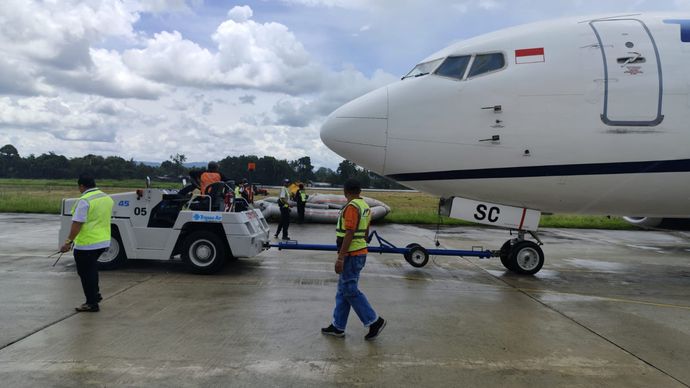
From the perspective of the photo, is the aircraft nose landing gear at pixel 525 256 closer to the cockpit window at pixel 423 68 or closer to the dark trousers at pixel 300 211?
the cockpit window at pixel 423 68

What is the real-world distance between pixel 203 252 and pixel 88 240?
2472 mm

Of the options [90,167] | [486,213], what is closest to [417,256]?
[486,213]

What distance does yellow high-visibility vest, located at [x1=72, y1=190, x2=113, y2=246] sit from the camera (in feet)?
18.0

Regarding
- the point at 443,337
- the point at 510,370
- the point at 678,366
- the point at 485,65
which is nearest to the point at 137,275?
the point at 443,337

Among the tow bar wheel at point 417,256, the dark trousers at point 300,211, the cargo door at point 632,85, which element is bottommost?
the tow bar wheel at point 417,256

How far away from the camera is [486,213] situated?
8078mm

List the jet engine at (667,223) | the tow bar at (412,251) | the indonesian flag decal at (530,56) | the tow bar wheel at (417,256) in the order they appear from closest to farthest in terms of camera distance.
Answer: the indonesian flag decal at (530,56)
the tow bar at (412,251)
the tow bar wheel at (417,256)
the jet engine at (667,223)

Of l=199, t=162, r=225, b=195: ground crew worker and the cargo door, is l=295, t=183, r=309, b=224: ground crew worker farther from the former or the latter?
the cargo door

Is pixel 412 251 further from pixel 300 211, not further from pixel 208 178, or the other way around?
pixel 300 211

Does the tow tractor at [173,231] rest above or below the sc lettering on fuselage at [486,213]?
below

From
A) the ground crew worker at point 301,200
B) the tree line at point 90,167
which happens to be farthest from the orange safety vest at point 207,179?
the tree line at point 90,167

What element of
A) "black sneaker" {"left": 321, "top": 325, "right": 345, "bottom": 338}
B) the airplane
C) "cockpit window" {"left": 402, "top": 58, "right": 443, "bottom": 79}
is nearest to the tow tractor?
the airplane

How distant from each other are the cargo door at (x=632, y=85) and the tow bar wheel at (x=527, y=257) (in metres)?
2.57

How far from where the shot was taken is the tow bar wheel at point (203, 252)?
778cm
